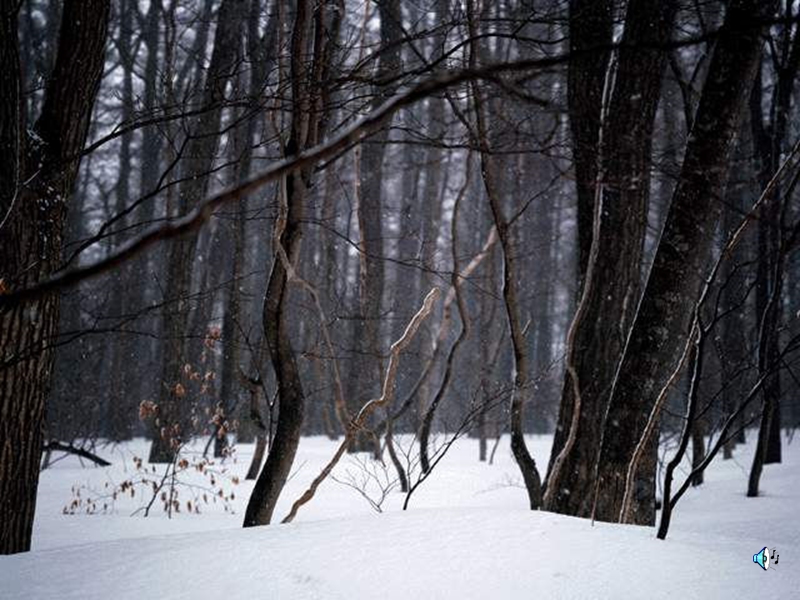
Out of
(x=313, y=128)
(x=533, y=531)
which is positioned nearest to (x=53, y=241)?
(x=313, y=128)

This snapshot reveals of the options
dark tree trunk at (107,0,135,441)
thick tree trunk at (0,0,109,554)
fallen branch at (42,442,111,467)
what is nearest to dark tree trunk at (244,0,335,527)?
thick tree trunk at (0,0,109,554)

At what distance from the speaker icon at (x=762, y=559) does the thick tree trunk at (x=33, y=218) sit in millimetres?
2748

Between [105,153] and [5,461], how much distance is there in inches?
619

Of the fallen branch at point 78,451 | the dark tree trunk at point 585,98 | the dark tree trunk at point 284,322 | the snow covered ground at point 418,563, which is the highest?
the dark tree trunk at point 585,98

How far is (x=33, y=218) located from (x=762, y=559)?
3093 millimetres

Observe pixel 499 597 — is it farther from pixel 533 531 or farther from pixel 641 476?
pixel 641 476

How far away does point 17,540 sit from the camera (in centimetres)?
289

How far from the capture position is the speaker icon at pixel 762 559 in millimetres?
1964

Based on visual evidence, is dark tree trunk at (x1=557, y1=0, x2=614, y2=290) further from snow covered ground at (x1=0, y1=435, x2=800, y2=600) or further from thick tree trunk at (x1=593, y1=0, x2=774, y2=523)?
snow covered ground at (x1=0, y1=435, x2=800, y2=600)

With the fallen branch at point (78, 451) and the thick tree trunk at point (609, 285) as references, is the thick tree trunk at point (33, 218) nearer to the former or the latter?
the thick tree trunk at point (609, 285)

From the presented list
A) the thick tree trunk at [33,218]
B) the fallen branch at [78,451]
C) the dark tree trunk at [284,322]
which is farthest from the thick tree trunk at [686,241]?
the fallen branch at [78,451]

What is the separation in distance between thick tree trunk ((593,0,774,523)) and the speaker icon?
93cm

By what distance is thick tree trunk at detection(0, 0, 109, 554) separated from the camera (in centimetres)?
273

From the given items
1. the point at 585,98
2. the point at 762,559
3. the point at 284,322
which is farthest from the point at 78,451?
the point at 762,559
